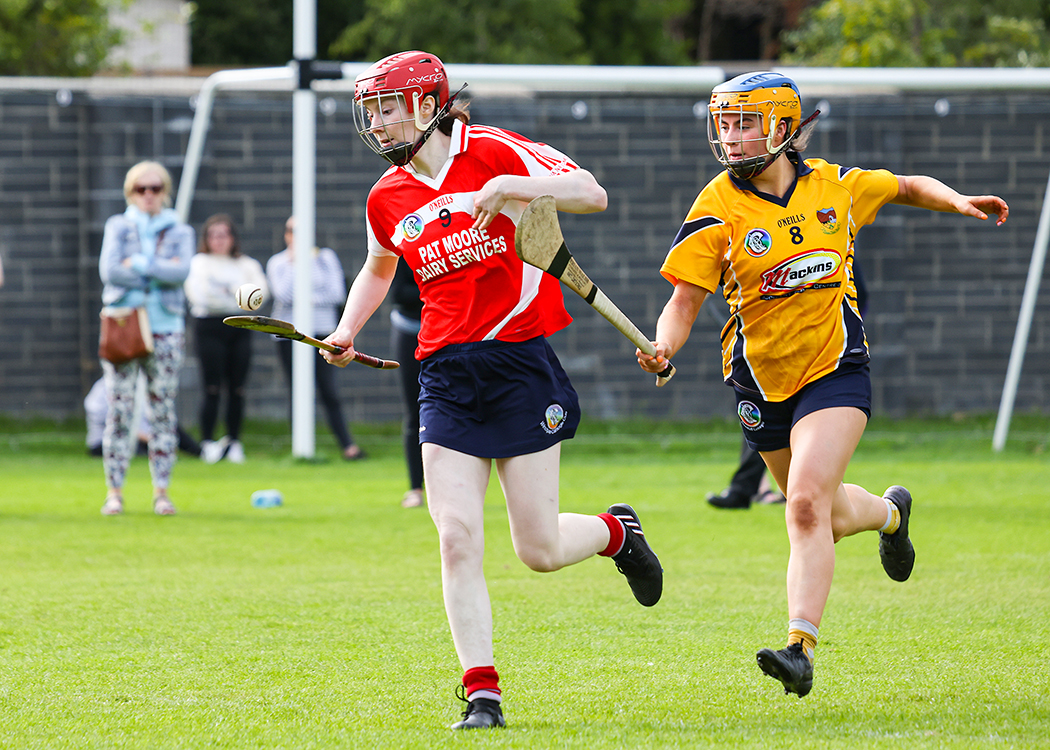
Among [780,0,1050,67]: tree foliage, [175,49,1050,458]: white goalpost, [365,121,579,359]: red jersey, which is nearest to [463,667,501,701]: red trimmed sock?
[365,121,579,359]: red jersey

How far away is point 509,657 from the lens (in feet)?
14.8

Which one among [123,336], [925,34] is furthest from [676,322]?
[925,34]

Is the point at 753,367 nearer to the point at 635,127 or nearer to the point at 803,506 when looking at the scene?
the point at 803,506

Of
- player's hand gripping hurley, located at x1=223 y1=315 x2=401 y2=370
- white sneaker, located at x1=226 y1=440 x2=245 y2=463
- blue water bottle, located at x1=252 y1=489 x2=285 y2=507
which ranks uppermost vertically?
player's hand gripping hurley, located at x1=223 y1=315 x2=401 y2=370

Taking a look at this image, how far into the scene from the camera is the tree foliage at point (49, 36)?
64.3 ft

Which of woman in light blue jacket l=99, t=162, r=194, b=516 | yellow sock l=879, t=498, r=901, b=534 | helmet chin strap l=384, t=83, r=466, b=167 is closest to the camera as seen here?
A: helmet chin strap l=384, t=83, r=466, b=167

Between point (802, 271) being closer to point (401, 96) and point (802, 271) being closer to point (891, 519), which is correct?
point (891, 519)

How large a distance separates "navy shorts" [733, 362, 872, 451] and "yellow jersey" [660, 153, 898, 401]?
0.03 m

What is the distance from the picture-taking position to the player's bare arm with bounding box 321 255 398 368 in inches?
169

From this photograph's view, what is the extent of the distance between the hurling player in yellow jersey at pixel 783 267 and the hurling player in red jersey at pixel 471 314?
0.42 m

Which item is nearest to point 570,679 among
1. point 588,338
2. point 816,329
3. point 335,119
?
point 816,329

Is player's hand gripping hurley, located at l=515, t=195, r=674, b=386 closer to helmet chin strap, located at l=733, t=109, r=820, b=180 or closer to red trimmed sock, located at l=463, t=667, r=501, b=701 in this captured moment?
helmet chin strap, located at l=733, t=109, r=820, b=180

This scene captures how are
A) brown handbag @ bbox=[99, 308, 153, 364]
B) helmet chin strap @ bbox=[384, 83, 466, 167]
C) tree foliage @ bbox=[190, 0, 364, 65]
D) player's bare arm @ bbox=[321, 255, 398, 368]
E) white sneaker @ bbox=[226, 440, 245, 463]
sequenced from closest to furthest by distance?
helmet chin strap @ bbox=[384, 83, 466, 167], player's bare arm @ bbox=[321, 255, 398, 368], brown handbag @ bbox=[99, 308, 153, 364], white sneaker @ bbox=[226, 440, 245, 463], tree foliage @ bbox=[190, 0, 364, 65]

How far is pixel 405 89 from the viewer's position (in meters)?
3.84
